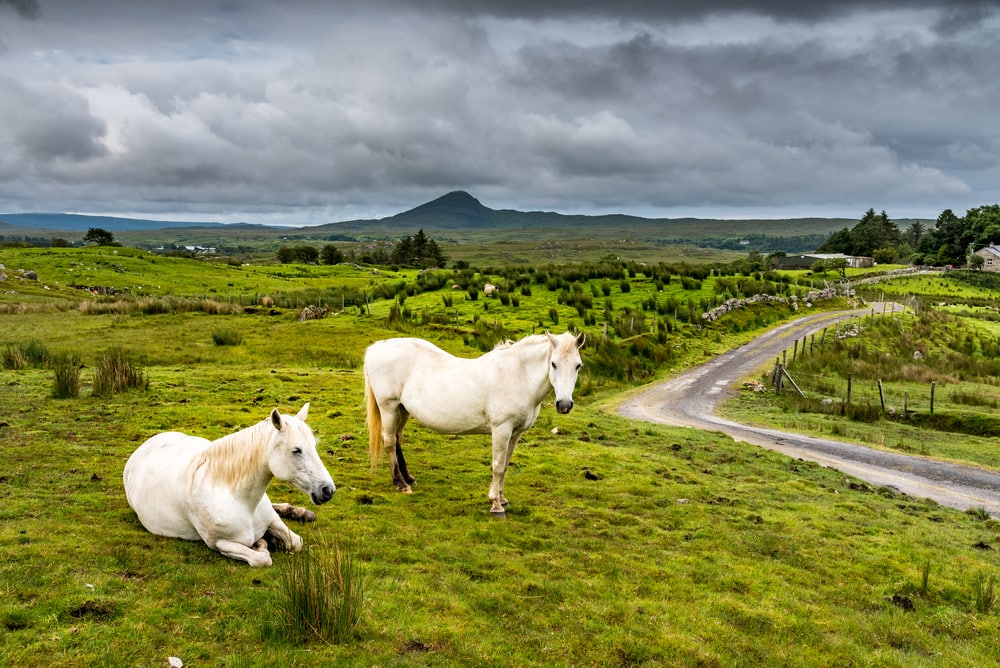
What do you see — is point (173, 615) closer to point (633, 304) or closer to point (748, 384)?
point (748, 384)

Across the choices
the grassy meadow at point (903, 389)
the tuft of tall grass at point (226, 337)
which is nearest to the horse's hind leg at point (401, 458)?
the grassy meadow at point (903, 389)

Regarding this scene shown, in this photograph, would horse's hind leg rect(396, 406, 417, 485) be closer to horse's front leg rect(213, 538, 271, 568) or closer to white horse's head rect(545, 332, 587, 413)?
white horse's head rect(545, 332, 587, 413)

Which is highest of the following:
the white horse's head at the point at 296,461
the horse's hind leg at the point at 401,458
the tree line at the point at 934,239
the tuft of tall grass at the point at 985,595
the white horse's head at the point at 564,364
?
the tree line at the point at 934,239

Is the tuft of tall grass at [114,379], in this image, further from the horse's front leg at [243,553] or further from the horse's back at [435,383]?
the horse's front leg at [243,553]

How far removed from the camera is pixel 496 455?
28.4 ft

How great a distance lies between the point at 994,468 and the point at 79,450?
21695mm

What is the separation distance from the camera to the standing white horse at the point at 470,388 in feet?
27.9

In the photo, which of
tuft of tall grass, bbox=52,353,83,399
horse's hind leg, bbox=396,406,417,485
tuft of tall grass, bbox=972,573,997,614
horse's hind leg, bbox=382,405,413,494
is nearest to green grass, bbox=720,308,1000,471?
tuft of tall grass, bbox=972,573,997,614

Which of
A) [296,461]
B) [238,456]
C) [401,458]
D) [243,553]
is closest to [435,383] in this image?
[401,458]

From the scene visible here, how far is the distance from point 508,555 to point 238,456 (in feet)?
11.5

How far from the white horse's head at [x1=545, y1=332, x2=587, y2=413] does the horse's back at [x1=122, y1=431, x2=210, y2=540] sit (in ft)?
15.1

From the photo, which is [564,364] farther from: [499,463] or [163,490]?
[163,490]

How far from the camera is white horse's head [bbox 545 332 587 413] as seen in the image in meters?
7.83

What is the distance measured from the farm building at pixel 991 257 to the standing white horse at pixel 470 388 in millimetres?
108144
